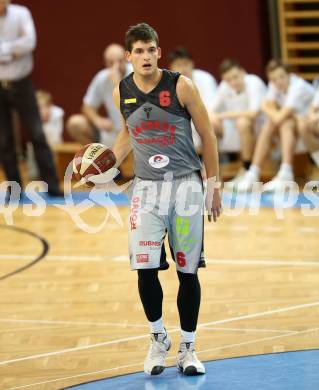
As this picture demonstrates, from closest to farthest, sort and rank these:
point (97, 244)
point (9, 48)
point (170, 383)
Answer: point (170, 383) → point (97, 244) → point (9, 48)

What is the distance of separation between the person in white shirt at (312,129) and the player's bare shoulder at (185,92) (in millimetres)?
5374

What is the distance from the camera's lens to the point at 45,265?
7.77 meters

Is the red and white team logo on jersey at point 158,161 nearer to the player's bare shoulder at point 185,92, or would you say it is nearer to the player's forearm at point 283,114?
the player's bare shoulder at point 185,92

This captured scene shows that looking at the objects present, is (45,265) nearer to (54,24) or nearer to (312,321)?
(312,321)

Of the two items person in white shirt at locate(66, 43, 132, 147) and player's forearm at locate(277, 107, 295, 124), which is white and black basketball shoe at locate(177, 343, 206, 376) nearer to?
player's forearm at locate(277, 107, 295, 124)

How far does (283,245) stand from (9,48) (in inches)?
158

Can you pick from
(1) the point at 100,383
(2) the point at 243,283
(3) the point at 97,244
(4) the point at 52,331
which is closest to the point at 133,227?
(1) the point at 100,383

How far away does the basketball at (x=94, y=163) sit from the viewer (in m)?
5.08

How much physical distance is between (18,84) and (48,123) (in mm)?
2264

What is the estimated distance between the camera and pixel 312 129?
1022 cm

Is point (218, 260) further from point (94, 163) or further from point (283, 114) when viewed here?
point (283, 114)

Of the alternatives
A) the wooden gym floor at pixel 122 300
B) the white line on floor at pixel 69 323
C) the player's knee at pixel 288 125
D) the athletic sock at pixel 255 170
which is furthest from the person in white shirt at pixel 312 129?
the white line on floor at pixel 69 323

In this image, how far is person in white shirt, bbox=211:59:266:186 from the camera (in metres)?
10.9

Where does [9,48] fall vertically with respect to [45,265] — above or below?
above
